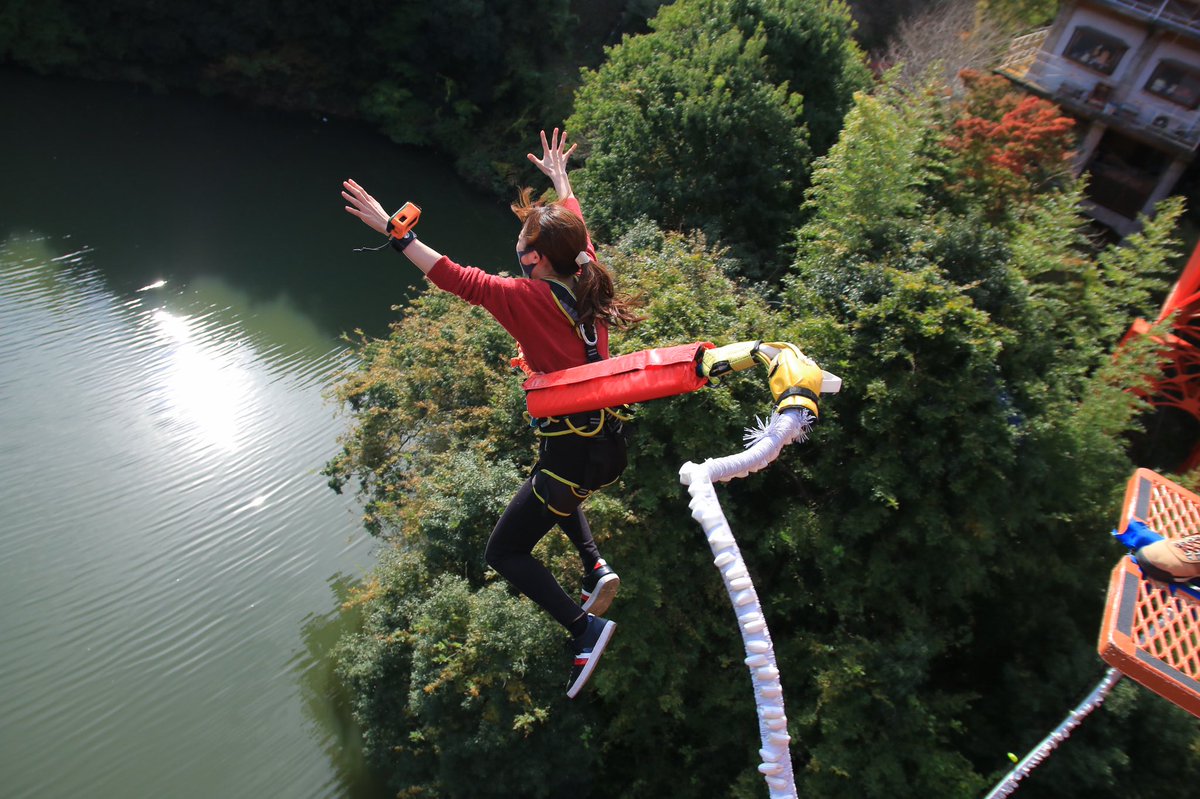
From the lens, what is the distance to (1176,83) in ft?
37.3

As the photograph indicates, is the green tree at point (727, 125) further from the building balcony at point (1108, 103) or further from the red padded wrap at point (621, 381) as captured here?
the red padded wrap at point (621, 381)

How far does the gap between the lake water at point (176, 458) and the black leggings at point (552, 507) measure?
5408 millimetres

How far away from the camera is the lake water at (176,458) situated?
7.20 meters

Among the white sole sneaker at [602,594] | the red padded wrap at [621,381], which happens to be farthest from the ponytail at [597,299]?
the white sole sneaker at [602,594]

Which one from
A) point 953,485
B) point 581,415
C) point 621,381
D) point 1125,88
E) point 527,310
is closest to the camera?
point 621,381

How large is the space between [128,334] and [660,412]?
29.3ft

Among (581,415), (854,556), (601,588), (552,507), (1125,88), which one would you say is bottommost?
(854,556)

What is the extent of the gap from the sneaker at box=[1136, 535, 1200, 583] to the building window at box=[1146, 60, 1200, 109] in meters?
11.8

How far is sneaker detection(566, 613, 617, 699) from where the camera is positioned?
313 centimetres

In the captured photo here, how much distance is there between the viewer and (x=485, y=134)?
17062 millimetres

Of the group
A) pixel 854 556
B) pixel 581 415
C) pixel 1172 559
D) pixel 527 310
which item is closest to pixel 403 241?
pixel 527 310

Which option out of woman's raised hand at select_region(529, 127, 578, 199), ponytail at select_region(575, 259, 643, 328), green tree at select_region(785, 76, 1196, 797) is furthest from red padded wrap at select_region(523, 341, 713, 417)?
green tree at select_region(785, 76, 1196, 797)

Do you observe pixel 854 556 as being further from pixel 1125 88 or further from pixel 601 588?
pixel 1125 88

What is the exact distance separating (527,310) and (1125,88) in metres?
13.2
